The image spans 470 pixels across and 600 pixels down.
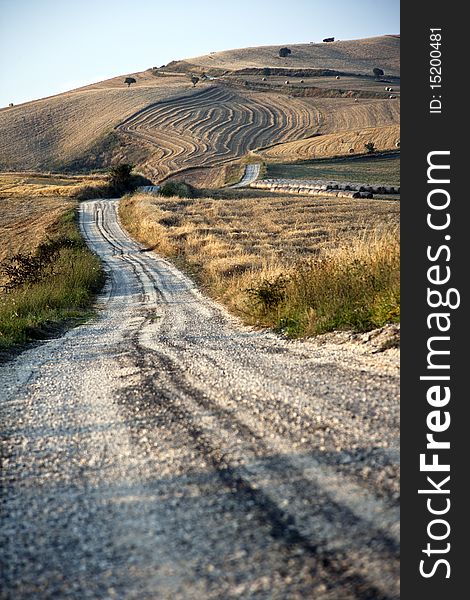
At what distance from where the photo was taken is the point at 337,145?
82.6 meters

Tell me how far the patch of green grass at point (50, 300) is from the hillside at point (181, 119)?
2232 inches

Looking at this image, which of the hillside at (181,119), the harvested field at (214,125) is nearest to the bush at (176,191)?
the hillside at (181,119)

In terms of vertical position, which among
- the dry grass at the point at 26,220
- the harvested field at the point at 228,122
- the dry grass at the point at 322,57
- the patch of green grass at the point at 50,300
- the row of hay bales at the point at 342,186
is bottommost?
the patch of green grass at the point at 50,300

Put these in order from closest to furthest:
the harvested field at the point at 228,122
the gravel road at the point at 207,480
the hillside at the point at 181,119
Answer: the gravel road at the point at 207,480 < the harvested field at the point at 228,122 < the hillside at the point at 181,119

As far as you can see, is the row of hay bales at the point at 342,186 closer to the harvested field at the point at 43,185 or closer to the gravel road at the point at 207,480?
the harvested field at the point at 43,185

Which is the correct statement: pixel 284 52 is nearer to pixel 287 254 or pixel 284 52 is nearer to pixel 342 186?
pixel 342 186

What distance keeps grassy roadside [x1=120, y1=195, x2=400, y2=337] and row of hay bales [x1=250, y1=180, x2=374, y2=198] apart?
14.0 feet

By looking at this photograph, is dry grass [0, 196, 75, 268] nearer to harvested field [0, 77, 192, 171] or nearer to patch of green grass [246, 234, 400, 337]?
patch of green grass [246, 234, 400, 337]

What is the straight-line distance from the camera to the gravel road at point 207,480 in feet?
8.80

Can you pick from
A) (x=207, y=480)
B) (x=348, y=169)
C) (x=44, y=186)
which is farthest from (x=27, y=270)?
(x=348, y=169)

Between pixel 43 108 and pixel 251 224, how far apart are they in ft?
305

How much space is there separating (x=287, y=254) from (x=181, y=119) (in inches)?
3393

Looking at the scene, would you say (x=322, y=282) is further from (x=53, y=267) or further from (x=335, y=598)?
(x=53, y=267)

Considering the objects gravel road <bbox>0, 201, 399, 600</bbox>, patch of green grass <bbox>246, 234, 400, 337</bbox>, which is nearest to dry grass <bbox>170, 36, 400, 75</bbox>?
patch of green grass <bbox>246, 234, 400, 337</bbox>
